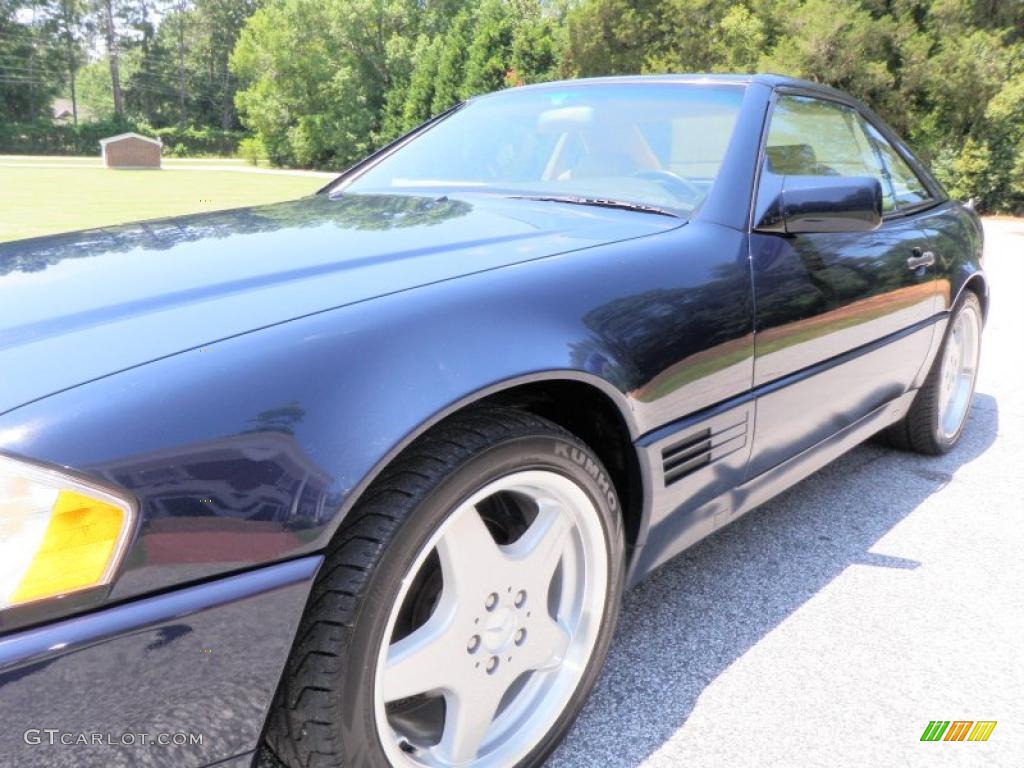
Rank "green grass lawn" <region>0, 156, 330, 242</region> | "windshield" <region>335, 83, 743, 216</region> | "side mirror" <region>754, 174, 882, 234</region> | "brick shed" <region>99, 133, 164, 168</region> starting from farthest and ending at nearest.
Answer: "brick shed" <region>99, 133, 164, 168</region>
"green grass lawn" <region>0, 156, 330, 242</region>
"windshield" <region>335, 83, 743, 216</region>
"side mirror" <region>754, 174, 882, 234</region>

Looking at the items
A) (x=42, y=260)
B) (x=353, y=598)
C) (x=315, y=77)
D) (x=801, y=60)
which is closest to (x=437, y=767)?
(x=353, y=598)

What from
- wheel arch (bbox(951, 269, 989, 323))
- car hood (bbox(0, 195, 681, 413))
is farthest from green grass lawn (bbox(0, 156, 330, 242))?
wheel arch (bbox(951, 269, 989, 323))

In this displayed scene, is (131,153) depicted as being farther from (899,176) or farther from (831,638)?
(831,638)

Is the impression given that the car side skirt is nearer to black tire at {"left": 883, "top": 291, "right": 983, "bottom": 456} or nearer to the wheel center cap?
the wheel center cap

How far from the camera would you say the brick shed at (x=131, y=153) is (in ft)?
106

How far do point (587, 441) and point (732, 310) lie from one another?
18.5 inches

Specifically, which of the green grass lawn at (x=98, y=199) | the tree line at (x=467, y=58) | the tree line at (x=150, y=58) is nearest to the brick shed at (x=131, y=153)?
the tree line at (x=467, y=58)

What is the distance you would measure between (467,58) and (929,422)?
3509 centimetres

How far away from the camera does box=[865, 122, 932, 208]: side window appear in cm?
284

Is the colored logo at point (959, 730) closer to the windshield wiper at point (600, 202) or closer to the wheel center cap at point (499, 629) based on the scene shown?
the wheel center cap at point (499, 629)

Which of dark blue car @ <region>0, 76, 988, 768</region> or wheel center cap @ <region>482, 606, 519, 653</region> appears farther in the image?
wheel center cap @ <region>482, 606, 519, 653</region>

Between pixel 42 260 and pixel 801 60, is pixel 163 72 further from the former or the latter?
pixel 42 260

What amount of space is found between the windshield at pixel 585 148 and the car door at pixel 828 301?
0.19 metres

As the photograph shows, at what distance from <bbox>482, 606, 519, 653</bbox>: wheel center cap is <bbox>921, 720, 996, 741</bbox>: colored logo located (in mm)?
971
